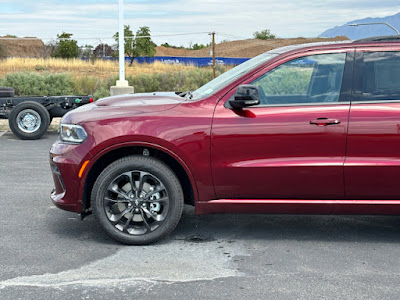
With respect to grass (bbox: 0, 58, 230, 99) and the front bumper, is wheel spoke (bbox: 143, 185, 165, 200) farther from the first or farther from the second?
grass (bbox: 0, 58, 230, 99)

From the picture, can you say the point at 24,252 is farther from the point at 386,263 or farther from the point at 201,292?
the point at 386,263

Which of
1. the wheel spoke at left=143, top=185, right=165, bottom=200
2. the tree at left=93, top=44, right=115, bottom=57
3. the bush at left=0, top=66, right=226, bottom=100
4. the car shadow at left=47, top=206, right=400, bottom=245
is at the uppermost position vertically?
the tree at left=93, top=44, right=115, bottom=57

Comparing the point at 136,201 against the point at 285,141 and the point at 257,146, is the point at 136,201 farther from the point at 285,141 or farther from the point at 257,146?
the point at 285,141

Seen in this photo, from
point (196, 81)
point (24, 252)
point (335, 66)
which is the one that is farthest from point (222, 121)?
point (196, 81)

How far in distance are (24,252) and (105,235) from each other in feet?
2.74

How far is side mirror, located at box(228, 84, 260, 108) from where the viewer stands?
17.8 feet

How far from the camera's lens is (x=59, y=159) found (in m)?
5.77

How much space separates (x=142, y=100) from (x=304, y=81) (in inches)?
60.2

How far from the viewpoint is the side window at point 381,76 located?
566cm

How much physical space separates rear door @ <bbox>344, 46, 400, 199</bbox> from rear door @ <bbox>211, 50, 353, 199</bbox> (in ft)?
Answer: 0.29

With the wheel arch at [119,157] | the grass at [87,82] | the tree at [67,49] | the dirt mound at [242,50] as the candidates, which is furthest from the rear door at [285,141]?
the dirt mound at [242,50]

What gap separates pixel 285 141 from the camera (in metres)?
5.52

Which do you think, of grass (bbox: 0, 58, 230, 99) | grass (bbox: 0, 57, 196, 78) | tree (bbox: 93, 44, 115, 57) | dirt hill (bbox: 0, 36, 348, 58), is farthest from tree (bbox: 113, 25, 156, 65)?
dirt hill (bbox: 0, 36, 348, 58)

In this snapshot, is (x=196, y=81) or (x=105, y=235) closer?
(x=105, y=235)
